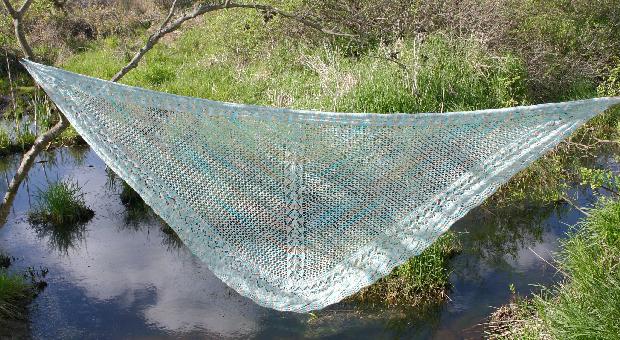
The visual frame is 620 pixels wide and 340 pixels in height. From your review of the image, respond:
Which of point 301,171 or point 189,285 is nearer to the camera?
point 301,171

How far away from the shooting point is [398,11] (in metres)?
7.04

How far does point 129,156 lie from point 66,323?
1.62 m

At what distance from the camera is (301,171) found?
257cm

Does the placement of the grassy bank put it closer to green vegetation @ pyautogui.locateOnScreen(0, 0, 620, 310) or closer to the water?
the water

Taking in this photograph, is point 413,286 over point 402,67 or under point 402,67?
under

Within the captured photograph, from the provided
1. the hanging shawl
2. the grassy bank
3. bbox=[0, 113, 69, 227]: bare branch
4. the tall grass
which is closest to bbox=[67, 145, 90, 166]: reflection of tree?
the tall grass

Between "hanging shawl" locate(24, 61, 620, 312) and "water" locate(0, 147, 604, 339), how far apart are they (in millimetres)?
1009

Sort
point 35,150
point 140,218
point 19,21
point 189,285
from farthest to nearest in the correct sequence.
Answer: point 140,218
point 189,285
point 35,150
point 19,21

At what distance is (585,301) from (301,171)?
1.37 meters

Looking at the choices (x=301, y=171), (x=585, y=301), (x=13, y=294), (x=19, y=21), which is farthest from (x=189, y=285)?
(x=585, y=301)

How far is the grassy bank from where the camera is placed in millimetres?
2588

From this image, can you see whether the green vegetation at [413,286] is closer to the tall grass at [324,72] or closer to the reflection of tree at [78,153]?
the tall grass at [324,72]

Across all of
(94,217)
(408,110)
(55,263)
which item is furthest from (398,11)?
(55,263)

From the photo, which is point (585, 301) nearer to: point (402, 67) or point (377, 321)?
point (377, 321)
